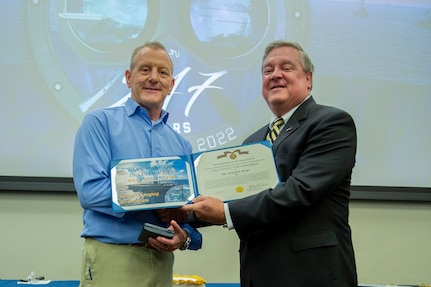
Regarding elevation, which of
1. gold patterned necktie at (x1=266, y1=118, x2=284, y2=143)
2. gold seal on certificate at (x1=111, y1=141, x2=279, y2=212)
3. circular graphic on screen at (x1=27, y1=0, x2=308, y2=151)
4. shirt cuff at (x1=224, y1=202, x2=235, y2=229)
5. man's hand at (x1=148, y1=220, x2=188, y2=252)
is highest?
circular graphic on screen at (x1=27, y1=0, x2=308, y2=151)

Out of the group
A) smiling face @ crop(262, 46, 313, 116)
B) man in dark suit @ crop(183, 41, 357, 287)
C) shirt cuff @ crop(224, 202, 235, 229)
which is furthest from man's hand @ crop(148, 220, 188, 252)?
smiling face @ crop(262, 46, 313, 116)

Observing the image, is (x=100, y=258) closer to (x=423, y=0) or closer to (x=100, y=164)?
(x=100, y=164)

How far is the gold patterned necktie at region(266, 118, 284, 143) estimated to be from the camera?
2176mm

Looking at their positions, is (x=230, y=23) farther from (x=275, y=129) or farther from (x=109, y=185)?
(x=109, y=185)

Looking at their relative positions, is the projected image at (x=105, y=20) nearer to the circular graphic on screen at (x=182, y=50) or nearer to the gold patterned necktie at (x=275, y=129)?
the circular graphic on screen at (x=182, y=50)

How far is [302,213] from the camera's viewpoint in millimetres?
1886

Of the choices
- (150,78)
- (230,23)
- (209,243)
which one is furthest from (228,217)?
(230,23)

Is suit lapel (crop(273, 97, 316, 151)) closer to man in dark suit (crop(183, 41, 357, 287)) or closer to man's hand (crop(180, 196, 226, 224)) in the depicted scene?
man in dark suit (crop(183, 41, 357, 287))

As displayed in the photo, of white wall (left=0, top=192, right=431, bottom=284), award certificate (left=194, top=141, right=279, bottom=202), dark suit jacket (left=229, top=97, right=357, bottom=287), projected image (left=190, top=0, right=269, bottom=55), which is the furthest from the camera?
projected image (left=190, top=0, right=269, bottom=55)

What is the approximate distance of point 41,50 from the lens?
332cm

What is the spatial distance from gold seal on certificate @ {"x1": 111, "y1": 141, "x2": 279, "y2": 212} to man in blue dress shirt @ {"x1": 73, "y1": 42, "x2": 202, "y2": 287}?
0.37ft

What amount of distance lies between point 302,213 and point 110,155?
0.91m

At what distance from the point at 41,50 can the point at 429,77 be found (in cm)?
330

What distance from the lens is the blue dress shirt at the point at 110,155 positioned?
1.85m
